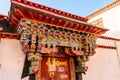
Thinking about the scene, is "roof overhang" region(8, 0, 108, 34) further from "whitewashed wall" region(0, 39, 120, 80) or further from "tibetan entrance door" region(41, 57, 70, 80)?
"tibetan entrance door" region(41, 57, 70, 80)

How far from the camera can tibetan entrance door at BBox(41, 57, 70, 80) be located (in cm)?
525

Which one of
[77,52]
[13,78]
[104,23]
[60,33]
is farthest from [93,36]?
[104,23]

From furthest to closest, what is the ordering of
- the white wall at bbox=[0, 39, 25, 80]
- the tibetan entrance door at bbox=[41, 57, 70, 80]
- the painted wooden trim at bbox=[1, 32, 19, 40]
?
the tibetan entrance door at bbox=[41, 57, 70, 80] → the painted wooden trim at bbox=[1, 32, 19, 40] → the white wall at bbox=[0, 39, 25, 80]

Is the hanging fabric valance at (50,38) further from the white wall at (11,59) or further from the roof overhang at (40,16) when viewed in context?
the white wall at (11,59)

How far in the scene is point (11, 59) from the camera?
4.77 metres

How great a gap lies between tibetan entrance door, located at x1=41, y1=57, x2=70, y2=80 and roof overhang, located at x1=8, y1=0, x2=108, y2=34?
3.78 feet

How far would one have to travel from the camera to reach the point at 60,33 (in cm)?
516

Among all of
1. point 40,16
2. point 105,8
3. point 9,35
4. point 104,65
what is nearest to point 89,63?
point 104,65

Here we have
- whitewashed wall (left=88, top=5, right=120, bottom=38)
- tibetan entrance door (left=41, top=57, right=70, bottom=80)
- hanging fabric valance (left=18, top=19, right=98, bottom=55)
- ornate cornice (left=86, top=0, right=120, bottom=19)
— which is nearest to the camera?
hanging fabric valance (left=18, top=19, right=98, bottom=55)

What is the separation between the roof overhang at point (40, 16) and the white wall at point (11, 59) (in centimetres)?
60

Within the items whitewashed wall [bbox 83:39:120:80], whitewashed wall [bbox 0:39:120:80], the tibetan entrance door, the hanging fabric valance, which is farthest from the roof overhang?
whitewashed wall [bbox 83:39:120:80]

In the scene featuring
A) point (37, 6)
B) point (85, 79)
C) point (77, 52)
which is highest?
point (37, 6)

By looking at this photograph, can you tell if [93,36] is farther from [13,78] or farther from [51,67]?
[13,78]

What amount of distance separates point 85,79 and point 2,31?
11.2ft
